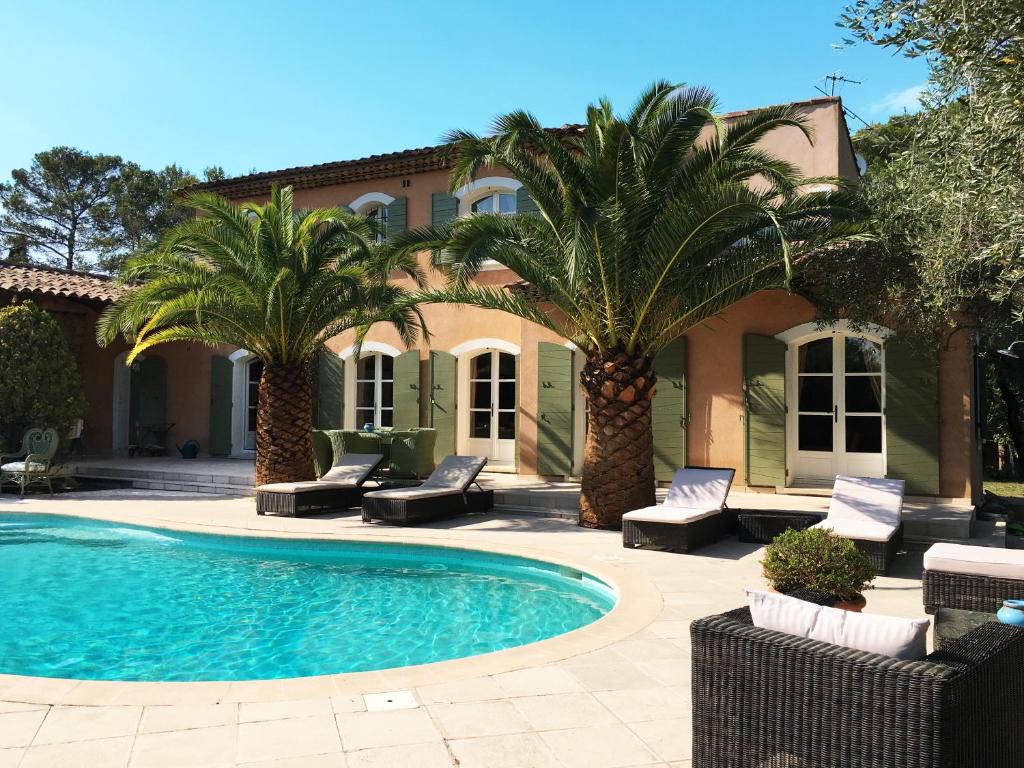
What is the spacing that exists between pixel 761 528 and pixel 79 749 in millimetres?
7468

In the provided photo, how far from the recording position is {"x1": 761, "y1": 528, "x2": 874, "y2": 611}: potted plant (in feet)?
15.9

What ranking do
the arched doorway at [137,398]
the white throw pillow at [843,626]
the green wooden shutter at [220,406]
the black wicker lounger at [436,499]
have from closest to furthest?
the white throw pillow at [843,626] → the black wicker lounger at [436,499] → the green wooden shutter at [220,406] → the arched doorway at [137,398]

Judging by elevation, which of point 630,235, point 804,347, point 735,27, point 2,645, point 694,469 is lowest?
point 2,645

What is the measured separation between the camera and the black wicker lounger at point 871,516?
7.36 metres

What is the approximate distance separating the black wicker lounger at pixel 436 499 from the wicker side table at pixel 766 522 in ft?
12.5

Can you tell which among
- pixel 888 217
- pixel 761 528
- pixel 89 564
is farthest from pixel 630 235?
pixel 89 564

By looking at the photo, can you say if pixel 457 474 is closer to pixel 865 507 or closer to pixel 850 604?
pixel 865 507

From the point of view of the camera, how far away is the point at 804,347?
12523mm

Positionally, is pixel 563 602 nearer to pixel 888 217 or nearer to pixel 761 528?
pixel 761 528

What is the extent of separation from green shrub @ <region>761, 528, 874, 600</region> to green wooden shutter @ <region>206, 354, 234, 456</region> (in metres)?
15.4

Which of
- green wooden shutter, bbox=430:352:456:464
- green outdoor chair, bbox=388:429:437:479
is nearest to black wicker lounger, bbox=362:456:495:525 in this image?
green outdoor chair, bbox=388:429:437:479

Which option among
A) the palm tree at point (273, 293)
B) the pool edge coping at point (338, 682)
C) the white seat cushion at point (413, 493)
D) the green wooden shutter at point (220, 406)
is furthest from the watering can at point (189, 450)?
the pool edge coping at point (338, 682)

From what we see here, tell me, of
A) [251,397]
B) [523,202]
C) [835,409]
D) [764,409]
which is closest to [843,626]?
[764,409]

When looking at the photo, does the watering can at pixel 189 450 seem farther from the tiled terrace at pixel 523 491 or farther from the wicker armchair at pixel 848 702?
the wicker armchair at pixel 848 702
